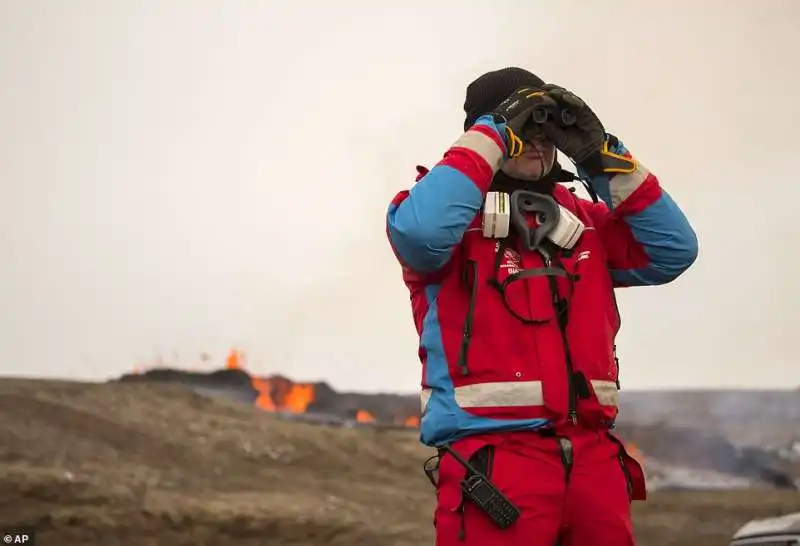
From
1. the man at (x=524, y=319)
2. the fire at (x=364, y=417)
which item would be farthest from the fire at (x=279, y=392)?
the man at (x=524, y=319)

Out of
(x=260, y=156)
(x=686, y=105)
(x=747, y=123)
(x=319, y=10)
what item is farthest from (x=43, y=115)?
(x=747, y=123)

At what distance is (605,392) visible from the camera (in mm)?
1228

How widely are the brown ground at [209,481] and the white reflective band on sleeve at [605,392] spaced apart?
1.35m

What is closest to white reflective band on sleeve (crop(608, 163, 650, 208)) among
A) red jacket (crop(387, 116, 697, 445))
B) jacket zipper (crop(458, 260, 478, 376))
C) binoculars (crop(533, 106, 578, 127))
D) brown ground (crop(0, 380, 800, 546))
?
red jacket (crop(387, 116, 697, 445))

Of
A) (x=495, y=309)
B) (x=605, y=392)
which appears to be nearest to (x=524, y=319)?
(x=495, y=309)

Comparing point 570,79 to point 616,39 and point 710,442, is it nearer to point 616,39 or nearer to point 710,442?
point 616,39

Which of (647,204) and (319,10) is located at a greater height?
(319,10)

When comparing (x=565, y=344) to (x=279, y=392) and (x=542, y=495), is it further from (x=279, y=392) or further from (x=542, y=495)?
(x=279, y=392)

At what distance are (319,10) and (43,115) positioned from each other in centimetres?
89

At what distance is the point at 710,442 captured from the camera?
2732mm

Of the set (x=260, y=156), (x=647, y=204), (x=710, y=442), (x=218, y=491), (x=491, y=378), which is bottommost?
(x=218, y=491)

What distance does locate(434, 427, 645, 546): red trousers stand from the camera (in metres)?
1.14

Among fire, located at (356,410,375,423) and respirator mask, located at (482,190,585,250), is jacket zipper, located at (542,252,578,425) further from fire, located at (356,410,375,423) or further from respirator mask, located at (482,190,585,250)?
fire, located at (356,410,375,423)

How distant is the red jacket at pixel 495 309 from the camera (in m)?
1.18
